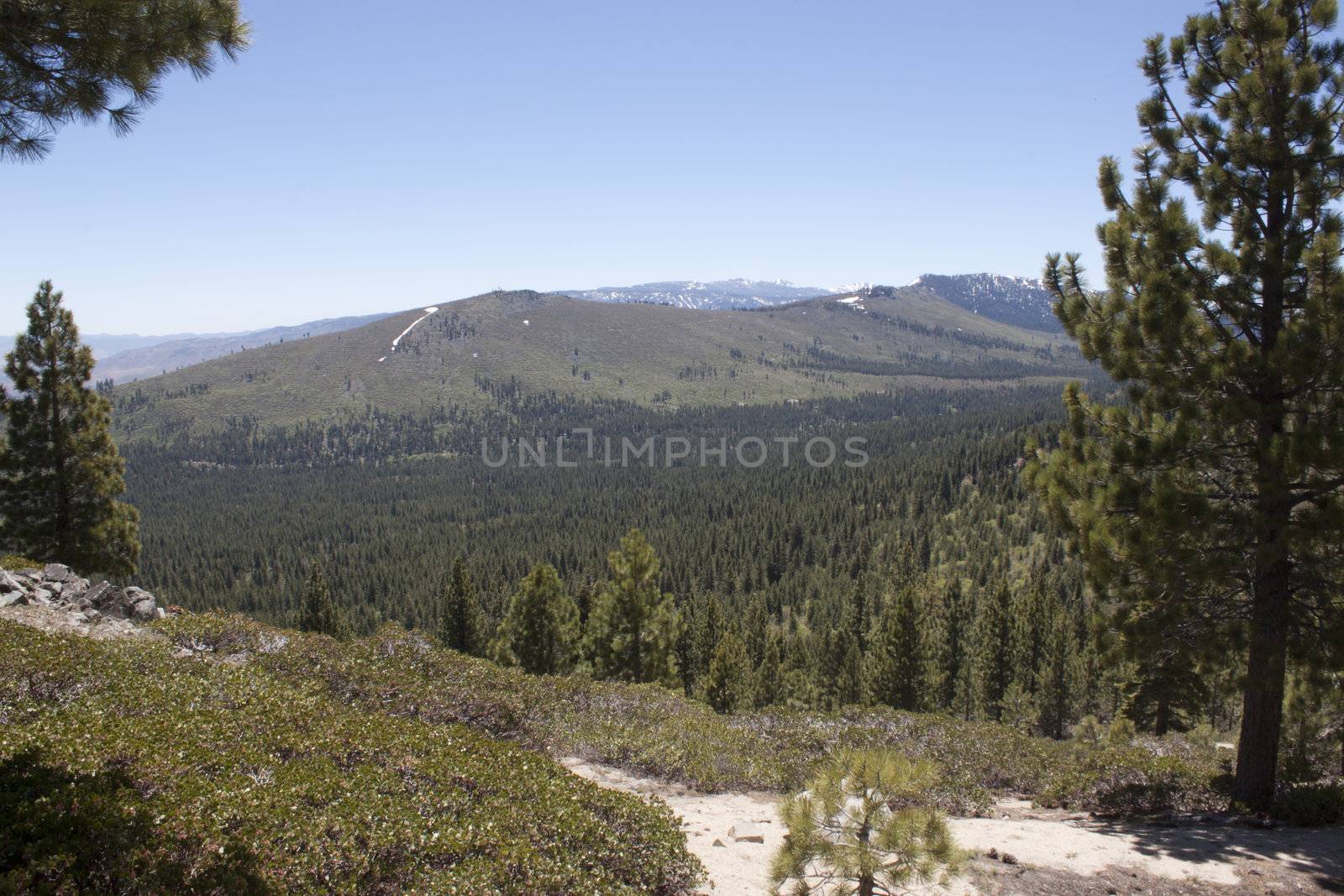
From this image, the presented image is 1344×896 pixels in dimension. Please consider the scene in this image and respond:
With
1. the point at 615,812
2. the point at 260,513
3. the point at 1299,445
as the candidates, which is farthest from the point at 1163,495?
the point at 260,513

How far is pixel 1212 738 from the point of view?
1903 centimetres

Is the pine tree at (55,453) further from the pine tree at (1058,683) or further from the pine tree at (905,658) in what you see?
the pine tree at (1058,683)

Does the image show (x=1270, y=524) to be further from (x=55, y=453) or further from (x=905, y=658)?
(x=55, y=453)

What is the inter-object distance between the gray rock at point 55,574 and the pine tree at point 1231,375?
23482 millimetres

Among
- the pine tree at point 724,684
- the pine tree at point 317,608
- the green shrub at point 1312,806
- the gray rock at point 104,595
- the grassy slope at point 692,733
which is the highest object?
the gray rock at point 104,595

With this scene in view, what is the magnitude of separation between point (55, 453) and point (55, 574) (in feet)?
26.3

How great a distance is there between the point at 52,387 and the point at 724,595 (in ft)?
295

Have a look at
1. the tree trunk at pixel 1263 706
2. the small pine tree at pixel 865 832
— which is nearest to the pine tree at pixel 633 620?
the tree trunk at pixel 1263 706

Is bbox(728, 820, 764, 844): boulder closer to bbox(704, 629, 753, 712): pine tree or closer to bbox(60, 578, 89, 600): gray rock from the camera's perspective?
bbox(60, 578, 89, 600): gray rock

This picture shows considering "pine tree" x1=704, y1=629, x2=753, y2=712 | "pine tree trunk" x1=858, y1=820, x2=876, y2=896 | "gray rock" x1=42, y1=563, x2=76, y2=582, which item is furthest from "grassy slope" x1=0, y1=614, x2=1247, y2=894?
"pine tree" x1=704, y1=629, x2=753, y2=712

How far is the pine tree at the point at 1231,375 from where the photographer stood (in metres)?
10.0

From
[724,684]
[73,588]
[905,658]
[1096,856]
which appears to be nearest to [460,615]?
[724,684]

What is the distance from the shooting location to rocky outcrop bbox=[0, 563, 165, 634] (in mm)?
16531

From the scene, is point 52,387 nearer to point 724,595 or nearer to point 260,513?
point 724,595
